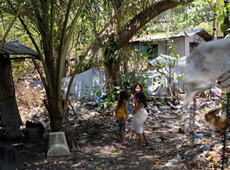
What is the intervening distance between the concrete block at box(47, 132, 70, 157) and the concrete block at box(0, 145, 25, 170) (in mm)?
938

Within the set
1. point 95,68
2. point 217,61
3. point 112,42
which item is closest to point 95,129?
point 112,42

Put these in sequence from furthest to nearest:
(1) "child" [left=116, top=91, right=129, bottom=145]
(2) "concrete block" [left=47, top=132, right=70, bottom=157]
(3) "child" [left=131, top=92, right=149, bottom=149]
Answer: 1. (1) "child" [left=116, top=91, right=129, bottom=145]
2. (3) "child" [left=131, top=92, right=149, bottom=149]
3. (2) "concrete block" [left=47, top=132, right=70, bottom=157]

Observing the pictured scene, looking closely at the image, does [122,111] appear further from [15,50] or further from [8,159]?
[15,50]

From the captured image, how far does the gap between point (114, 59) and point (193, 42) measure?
13198mm

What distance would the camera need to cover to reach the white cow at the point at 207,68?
2152 mm

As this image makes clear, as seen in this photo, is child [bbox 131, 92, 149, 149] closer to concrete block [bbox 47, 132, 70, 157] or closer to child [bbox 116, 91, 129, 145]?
child [bbox 116, 91, 129, 145]

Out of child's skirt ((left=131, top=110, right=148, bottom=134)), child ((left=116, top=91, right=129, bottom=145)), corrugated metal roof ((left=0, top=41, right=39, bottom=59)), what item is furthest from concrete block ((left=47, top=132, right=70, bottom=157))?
corrugated metal roof ((left=0, top=41, right=39, bottom=59))

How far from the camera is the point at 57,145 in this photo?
5.59 metres

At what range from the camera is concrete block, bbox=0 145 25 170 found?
457 cm

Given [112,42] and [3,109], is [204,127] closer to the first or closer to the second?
[112,42]

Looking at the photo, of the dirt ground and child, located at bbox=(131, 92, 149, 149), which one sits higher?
child, located at bbox=(131, 92, 149, 149)

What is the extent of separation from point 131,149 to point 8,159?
8.47 ft

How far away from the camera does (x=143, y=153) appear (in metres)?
5.81

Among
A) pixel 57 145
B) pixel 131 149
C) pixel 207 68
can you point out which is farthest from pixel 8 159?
pixel 207 68
